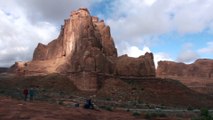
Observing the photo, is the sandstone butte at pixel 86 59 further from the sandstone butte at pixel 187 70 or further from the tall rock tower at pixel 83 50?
the sandstone butte at pixel 187 70

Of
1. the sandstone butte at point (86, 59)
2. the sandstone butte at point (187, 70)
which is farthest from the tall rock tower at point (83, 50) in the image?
the sandstone butte at point (187, 70)

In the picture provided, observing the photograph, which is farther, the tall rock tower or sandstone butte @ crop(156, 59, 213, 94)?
sandstone butte @ crop(156, 59, 213, 94)

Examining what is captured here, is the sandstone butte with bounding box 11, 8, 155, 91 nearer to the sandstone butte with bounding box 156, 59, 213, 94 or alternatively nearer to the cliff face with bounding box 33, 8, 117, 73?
the cliff face with bounding box 33, 8, 117, 73

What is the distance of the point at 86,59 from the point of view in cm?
8262

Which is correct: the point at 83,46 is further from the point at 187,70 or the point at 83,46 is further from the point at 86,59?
the point at 187,70

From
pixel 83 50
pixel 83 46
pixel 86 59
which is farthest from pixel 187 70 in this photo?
pixel 86 59

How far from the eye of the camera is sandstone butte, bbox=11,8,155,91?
81375 mm

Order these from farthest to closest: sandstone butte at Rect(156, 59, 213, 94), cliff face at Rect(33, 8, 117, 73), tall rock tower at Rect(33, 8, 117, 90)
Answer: sandstone butte at Rect(156, 59, 213, 94), cliff face at Rect(33, 8, 117, 73), tall rock tower at Rect(33, 8, 117, 90)

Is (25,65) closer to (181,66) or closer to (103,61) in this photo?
(103,61)

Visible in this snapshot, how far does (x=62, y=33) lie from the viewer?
10750 cm

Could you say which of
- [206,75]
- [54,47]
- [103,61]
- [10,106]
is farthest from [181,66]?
[10,106]

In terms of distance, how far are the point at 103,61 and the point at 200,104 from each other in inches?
821

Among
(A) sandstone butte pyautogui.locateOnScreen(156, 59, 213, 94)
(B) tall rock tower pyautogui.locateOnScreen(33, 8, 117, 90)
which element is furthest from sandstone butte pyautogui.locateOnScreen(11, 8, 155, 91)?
(A) sandstone butte pyautogui.locateOnScreen(156, 59, 213, 94)

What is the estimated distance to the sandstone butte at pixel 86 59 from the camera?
81.4 metres
